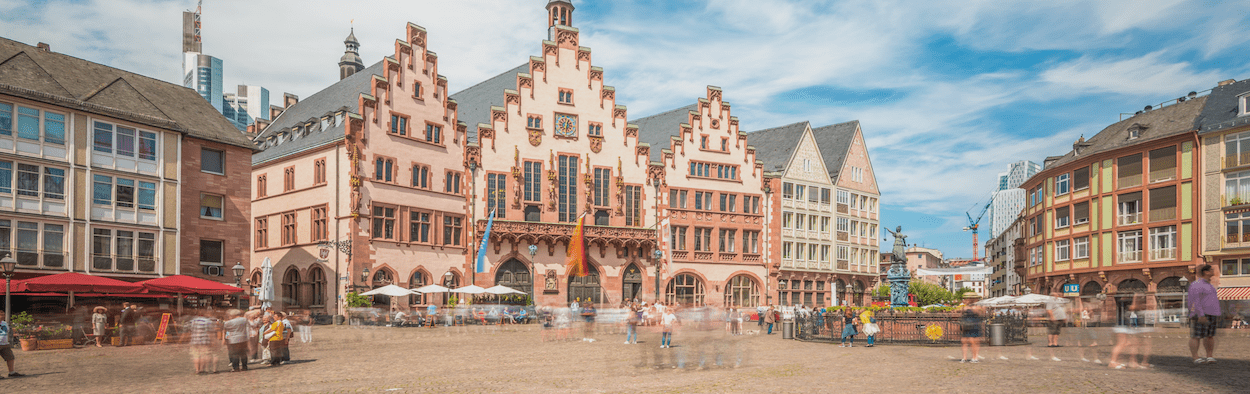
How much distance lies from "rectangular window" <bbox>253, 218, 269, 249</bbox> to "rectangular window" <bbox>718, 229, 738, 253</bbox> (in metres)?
29.5

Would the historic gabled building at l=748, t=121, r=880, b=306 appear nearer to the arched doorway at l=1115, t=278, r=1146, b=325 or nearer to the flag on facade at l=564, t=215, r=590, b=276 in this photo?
the flag on facade at l=564, t=215, r=590, b=276

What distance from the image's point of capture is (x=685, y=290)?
66875 millimetres

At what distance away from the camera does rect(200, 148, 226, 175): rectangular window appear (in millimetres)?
45812

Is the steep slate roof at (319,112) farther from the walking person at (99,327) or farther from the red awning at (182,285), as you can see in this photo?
the walking person at (99,327)

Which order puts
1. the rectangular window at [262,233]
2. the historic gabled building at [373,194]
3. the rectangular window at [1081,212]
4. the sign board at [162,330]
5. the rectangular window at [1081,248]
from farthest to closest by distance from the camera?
the rectangular window at [1081,212] → the rectangular window at [1081,248] → the rectangular window at [262,233] → the historic gabled building at [373,194] → the sign board at [162,330]

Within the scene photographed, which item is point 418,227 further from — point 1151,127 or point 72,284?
point 1151,127

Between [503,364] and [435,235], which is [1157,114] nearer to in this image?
[435,235]

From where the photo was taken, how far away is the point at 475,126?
2462 inches

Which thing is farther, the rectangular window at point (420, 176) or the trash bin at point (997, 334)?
the rectangular window at point (420, 176)

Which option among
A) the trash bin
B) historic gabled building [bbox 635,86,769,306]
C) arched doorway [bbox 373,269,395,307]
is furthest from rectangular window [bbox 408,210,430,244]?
the trash bin

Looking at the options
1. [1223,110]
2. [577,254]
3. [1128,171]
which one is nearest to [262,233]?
[577,254]

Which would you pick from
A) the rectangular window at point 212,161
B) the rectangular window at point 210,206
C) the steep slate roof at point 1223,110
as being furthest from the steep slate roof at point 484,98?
the steep slate roof at point 1223,110

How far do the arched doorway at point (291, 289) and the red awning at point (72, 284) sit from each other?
19.4 meters

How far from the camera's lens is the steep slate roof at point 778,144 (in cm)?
7362
